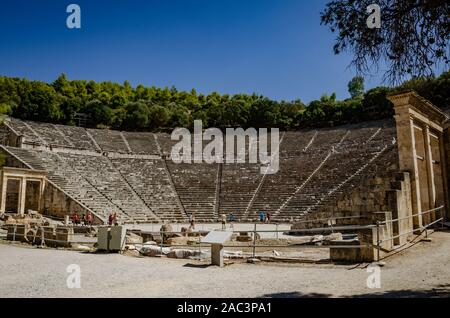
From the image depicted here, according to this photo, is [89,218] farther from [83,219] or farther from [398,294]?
[398,294]

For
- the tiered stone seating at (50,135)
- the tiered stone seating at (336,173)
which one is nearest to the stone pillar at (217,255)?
the tiered stone seating at (336,173)

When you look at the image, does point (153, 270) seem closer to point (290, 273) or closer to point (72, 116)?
point (290, 273)

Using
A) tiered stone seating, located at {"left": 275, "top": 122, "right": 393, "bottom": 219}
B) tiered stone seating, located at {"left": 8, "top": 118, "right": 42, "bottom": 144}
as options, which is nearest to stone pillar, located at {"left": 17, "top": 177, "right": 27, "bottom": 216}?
tiered stone seating, located at {"left": 8, "top": 118, "right": 42, "bottom": 144}

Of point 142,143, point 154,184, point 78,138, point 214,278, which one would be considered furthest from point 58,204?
point 214,278

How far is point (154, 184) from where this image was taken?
32562mm

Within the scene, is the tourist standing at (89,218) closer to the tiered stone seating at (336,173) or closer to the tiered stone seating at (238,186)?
the tiered stone seating at (238,186)

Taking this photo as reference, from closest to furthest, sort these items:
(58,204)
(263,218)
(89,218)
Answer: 1. (89,218)
2. (263,218)
3. (58,204)

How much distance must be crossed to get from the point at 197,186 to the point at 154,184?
4014 millimetres

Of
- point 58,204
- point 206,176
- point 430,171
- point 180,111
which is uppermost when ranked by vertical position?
point 180,111

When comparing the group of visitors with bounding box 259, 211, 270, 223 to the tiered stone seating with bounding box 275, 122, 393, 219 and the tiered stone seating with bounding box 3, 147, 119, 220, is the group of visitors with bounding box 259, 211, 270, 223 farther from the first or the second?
the tiered stone seating with bounding box 3, 147, 119, 220

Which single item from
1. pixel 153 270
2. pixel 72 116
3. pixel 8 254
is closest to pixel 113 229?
pixel 8 254

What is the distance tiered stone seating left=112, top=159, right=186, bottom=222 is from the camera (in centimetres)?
2881

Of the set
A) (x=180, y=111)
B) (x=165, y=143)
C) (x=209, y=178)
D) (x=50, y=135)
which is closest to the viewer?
(x=209, y=178)

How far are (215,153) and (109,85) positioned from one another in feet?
159
